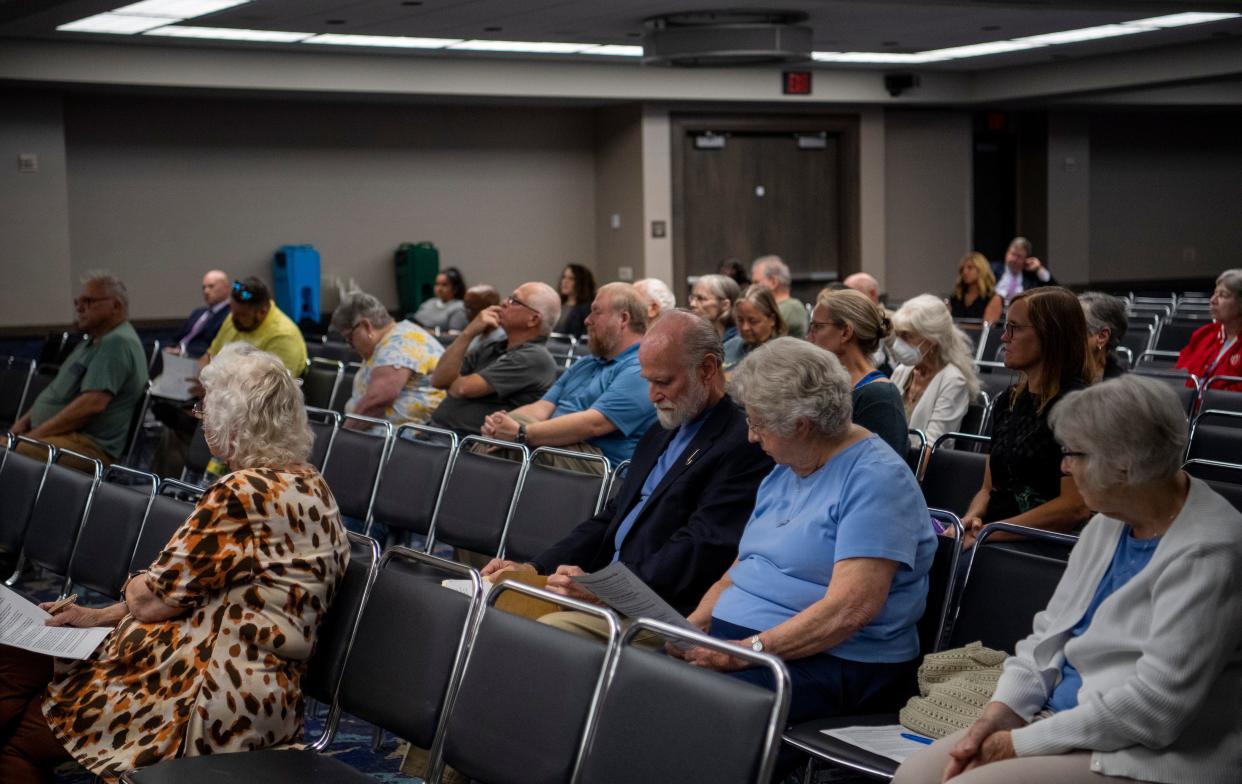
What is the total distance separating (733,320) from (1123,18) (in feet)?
17.5

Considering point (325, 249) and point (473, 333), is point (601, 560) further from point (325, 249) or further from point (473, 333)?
point (325, 249)

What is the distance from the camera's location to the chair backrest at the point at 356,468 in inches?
192

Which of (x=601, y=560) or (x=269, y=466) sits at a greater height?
(x=269, y=466)

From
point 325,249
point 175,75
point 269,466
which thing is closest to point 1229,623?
point 269,466

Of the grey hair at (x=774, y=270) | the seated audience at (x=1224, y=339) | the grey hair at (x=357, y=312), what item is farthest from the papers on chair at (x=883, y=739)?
the grey hair at (x=774, y=270)

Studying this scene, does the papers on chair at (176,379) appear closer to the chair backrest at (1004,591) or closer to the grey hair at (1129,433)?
the chair backrest at (1004,591)

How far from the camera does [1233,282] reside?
6273mm

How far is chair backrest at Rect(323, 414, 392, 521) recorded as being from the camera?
489 centimetres

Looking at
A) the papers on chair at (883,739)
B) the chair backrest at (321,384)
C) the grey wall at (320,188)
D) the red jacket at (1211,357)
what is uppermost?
the grey wall at (320,188)

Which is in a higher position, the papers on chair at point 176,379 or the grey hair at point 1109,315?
the grey hair at point 1109,315

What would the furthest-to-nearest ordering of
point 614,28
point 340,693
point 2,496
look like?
point 614,28, point 2,496, point 340,693

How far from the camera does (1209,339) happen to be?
6.74m

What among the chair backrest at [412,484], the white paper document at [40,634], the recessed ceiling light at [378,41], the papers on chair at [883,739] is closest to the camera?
the papers on chair at [883,739]

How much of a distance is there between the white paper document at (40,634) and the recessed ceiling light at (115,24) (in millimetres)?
6869
